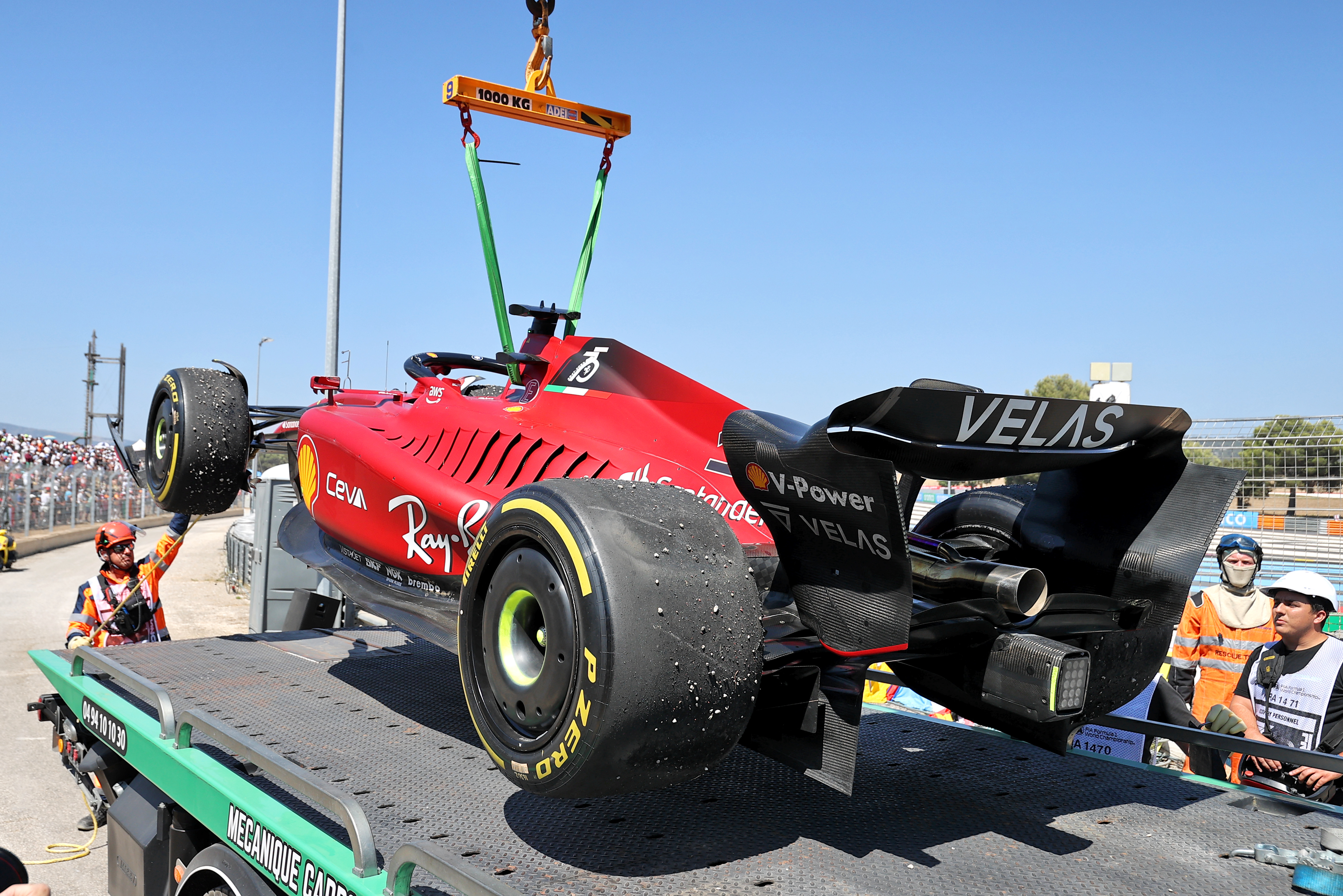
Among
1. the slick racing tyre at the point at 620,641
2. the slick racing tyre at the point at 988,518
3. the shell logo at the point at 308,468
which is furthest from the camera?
the shell logo at the point at 308,468

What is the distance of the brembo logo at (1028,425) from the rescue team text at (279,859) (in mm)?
1806

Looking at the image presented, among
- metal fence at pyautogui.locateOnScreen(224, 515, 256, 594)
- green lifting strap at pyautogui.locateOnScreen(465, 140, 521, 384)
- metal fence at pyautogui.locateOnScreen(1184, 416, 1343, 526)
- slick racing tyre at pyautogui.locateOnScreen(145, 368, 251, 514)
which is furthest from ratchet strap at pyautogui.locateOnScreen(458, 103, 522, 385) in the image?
metal fence at pyautogui.locateOnScreen(224, 515, 256, 594)

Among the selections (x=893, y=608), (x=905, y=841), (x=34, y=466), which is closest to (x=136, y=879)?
(x=905, y=841)

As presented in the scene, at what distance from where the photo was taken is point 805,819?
2.97 metres

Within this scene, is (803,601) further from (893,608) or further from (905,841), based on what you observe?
(905,841)

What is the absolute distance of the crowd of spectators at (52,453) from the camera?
37.5 m

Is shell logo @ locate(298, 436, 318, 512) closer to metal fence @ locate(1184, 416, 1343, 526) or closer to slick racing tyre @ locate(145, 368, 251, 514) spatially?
slick racing tyre @ locate(145, 368, 251, 514)

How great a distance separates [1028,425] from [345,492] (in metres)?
3.16

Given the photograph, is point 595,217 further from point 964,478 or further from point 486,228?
point 964,478

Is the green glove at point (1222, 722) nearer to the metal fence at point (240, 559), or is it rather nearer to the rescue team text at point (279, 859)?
the rescue team text at point (279, 859)

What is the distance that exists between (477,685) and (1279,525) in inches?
458

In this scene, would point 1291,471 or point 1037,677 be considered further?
point 1291,471

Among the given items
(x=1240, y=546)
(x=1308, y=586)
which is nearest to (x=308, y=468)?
(x=1308, y=586)

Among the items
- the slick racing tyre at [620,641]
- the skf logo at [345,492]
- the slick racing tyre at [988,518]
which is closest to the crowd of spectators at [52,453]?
the skf logo at [345,492]
